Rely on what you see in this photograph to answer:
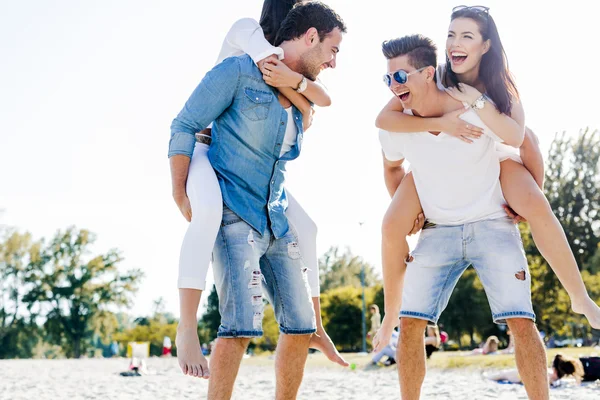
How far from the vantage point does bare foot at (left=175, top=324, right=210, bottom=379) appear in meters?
3.28

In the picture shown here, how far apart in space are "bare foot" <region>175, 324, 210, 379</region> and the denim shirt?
0.61 meters

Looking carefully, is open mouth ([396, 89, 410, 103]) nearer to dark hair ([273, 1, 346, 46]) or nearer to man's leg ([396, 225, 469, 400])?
dark hair ([273, 1, 346, 46])

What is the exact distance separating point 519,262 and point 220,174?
169 centimetres

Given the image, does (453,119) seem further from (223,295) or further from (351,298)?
(351,298)

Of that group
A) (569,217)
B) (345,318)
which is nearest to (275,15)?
(569,217)

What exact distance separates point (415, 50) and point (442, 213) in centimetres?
94

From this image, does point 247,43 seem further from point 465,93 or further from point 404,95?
point 465,93

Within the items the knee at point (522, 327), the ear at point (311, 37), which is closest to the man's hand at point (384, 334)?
the knee at point (522, 327)

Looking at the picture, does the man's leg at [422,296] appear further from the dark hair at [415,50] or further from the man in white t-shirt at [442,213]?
the dark hair at [415,50]

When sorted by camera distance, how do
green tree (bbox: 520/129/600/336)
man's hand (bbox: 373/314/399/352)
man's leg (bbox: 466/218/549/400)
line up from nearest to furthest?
man's leg (bbox: 466/218/549/400) < man's hand (bbox: 373/314/399/352) < green tree (bbox: 520/129/600/336)

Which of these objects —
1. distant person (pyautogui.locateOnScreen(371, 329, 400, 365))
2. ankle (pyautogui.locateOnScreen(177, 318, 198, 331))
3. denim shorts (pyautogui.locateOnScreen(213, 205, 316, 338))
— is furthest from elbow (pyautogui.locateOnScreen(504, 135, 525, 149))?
distant person (pyautogui.locateOnScreen(371, 329, 400, 365))

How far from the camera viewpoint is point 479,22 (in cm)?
404

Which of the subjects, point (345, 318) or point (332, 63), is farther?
point (345, 318)

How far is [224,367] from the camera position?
342cm
